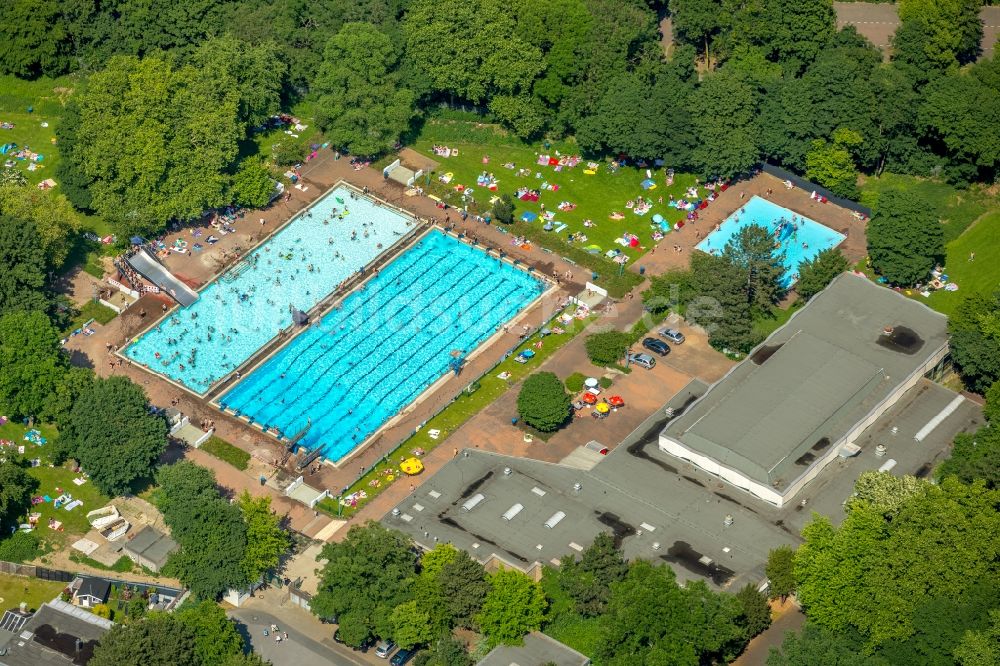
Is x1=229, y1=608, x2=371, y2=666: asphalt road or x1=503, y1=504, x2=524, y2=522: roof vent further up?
x1=503, y1=504, x2=524, y2=522: roof vent

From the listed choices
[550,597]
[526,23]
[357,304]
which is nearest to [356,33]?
[526,23]

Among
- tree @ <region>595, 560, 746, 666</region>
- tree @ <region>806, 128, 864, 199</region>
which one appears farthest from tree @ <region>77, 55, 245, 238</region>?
tree @ <region>595, 560, 746, 666</region>

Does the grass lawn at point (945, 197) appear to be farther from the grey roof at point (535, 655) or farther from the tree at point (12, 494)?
the tree at point (12, 494)

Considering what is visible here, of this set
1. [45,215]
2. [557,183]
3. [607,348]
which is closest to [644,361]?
[607,348]

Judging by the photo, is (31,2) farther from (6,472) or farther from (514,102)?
(6,472)

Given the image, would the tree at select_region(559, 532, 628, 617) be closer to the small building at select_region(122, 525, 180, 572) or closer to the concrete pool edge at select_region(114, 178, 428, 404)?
the small building at select_region(122, 525, 180, 572)

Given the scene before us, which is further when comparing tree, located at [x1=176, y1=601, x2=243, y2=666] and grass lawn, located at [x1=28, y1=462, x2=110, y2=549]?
grass lawn, located at [x1=28, y1=462, x2=110, y2=549]
